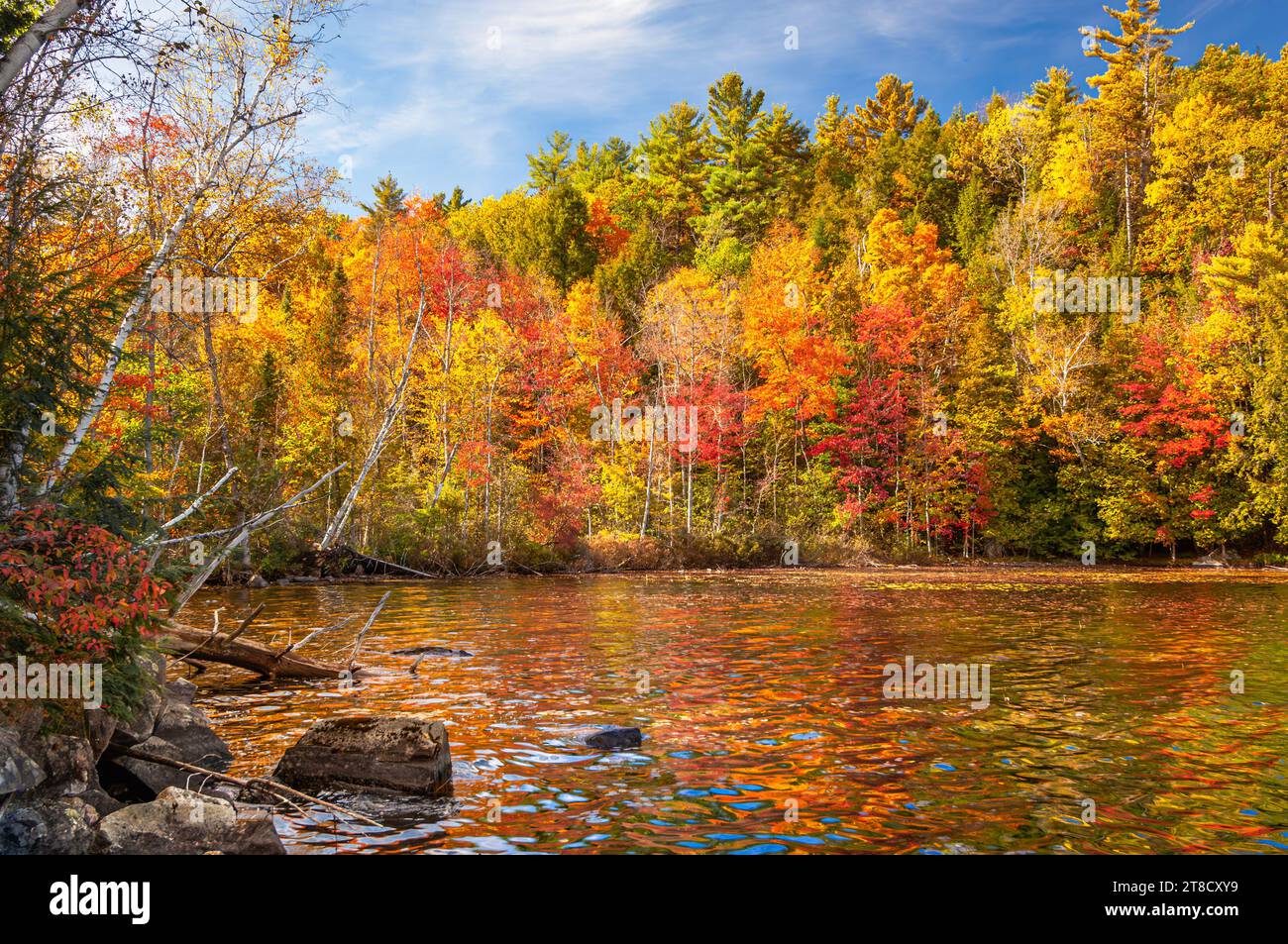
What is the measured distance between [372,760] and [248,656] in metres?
6.11

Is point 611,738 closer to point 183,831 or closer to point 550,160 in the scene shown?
point 183,831

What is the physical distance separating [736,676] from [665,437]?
2714 centimetres

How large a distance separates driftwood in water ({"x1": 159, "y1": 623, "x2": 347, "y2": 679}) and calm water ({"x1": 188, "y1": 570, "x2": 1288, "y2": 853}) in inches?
17.3

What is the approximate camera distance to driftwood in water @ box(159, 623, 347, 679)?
13273mm

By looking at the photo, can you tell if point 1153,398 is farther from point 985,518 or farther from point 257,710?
point 257,710

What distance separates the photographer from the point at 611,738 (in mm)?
9820

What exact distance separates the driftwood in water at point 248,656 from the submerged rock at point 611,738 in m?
5.40

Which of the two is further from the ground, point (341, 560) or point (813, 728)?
point (341, 560)

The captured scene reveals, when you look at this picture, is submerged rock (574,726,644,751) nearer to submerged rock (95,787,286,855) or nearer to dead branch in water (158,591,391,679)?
submerged rock (95,787,286,855)

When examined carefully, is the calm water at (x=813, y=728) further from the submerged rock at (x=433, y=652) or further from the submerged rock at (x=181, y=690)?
the submerged rock at (x=181, y=690)

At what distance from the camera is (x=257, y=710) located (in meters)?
11.7

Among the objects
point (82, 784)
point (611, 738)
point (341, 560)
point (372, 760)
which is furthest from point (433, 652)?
point (341, 560)

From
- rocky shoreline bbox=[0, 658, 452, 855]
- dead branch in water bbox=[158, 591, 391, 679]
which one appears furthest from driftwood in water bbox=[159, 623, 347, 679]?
rocky shoreline bbox=[0, 658, 452, 855]

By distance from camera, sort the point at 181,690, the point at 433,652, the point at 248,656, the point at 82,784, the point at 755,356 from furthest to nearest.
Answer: the point at 755,356 → the point at 433,652 → the point at 248,656 → the point at 181,690 → the point at 82,784
